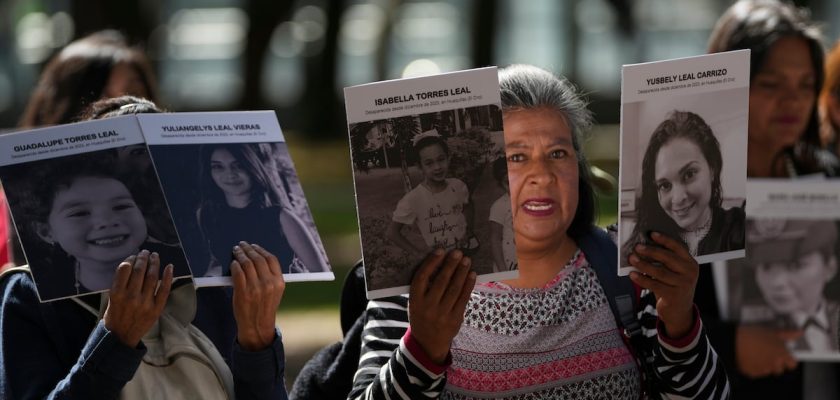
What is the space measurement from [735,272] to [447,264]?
150 centimetres

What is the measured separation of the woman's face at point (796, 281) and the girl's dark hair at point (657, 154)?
1.20m

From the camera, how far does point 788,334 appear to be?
158 inches

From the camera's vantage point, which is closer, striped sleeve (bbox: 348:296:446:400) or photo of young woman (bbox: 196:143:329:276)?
striped sleeve (bbox: 348:296:446:400)

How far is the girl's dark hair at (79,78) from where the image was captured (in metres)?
4.64

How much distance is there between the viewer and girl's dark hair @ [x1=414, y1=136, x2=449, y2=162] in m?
2.76

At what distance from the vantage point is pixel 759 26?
436cm

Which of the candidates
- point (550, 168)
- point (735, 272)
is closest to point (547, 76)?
point (550, 168)

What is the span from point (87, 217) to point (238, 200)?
0.32 metres

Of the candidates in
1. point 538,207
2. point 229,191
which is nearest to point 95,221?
point 229,191

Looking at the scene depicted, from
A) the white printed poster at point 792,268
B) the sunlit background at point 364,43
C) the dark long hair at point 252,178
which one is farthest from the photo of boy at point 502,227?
the sunlit background at point 364,43

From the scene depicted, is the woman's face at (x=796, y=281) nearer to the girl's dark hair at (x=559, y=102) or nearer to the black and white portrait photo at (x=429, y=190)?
the girl's dark hair at (x=559, y=102)

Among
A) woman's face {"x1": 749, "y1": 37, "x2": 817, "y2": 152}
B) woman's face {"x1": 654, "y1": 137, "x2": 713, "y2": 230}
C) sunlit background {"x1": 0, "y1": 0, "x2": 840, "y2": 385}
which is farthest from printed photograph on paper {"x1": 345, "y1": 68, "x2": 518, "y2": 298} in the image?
sunlit background {"x1": 0, "y1": 0, "x2": 840, "y2": 385}

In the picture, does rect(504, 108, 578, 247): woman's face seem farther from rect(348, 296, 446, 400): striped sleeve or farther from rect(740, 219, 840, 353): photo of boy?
rect(740, 219, 840, 353): photo of boy

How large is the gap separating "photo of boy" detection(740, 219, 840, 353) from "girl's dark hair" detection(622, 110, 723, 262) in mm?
1161
